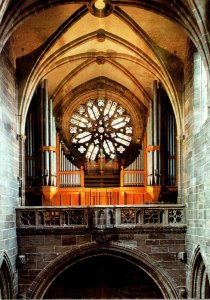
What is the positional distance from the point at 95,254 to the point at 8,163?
13.3ft

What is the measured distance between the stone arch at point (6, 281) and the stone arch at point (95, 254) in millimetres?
899

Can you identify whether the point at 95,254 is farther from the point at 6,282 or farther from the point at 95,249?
the point at 6,282

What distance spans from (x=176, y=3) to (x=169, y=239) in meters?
7.18

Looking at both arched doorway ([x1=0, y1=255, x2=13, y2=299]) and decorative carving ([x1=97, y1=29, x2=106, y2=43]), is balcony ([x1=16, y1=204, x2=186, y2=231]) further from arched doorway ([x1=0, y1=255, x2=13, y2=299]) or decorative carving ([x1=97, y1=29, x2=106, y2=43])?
decorative carving ([x1=97, y1=29, x2=106, y2=43])

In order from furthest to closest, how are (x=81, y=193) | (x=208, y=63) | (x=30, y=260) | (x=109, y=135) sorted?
(x=109, y=135) < (x=81, y=193) < (x=30, y=260) < (x=208, y=63)

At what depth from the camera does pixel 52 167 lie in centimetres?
1988

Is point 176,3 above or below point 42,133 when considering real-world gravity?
above

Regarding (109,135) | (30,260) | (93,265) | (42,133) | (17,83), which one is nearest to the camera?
(30,260)

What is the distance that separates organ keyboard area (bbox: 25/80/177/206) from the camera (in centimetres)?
1972

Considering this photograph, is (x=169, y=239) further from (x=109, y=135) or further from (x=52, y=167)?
(x=109, y=135)

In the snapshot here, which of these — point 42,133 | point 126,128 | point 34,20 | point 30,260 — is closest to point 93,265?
point 30,260

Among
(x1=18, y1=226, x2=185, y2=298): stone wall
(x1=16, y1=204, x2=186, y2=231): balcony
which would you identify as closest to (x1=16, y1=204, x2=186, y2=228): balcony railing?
(x1=16, y1=204, x2=186, y2=231): balcony

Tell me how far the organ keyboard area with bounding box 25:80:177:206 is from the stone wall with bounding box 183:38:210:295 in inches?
119

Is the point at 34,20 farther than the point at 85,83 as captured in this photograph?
No
